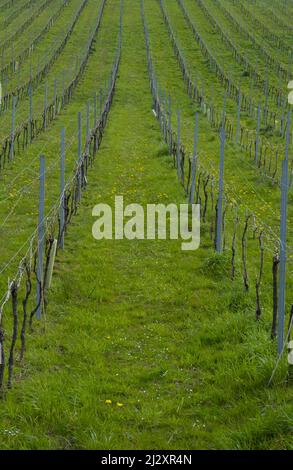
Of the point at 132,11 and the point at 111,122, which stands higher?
the point at 132,11

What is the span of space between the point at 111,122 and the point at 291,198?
1182cm

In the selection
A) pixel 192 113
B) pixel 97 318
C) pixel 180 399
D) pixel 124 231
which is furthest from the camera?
pixel 192 113

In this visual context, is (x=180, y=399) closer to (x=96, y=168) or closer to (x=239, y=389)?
(x=239, y=389)

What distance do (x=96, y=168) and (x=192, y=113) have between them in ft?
38.6

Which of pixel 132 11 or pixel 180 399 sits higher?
pixel 132 11

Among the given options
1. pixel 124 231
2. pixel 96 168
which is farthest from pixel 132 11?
pixel 124 231

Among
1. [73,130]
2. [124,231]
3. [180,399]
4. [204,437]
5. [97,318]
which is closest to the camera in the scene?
[204,437]

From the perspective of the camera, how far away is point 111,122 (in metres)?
23.8

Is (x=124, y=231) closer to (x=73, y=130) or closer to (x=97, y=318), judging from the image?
(x=97, y=318)

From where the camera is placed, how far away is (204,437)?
504 cm

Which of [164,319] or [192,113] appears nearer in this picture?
[164,319]
